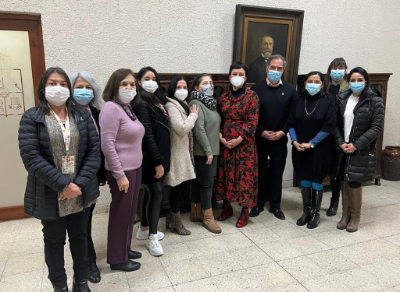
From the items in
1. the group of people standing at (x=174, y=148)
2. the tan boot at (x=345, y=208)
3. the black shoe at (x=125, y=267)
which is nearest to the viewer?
the group of people standing at (x=174, y=148)

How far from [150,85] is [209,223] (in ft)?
4.79

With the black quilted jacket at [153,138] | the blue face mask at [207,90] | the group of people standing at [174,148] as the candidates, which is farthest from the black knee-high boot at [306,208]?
the black quilted jacket at [153,138]

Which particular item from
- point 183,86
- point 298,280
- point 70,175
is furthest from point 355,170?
point 70,175

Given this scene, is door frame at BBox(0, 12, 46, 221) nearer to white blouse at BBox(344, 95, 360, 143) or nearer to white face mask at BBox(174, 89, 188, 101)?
white face mask at BBox(174, 89, 188, 101)

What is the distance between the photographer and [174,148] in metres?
2.63

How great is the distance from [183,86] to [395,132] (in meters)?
4.08

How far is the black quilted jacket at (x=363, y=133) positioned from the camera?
9.02 feet

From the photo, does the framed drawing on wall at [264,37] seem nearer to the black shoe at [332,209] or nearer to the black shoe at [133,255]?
the black shoe at [332,209]

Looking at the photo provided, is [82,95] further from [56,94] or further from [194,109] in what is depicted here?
[194,109]

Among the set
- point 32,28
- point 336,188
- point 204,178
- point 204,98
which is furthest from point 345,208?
point 32,28

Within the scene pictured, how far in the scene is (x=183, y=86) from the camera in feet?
8.66

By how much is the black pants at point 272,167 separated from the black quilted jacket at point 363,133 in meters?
0.55

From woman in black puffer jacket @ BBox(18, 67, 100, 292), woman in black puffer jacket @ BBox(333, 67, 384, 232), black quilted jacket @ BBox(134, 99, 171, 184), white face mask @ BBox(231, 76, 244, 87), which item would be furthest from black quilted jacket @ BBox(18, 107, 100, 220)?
woman in black puffer jacket @ BBox(333, 67, 384, 232)

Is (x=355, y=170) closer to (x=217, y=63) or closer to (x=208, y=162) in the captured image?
(x=208, y=162)
